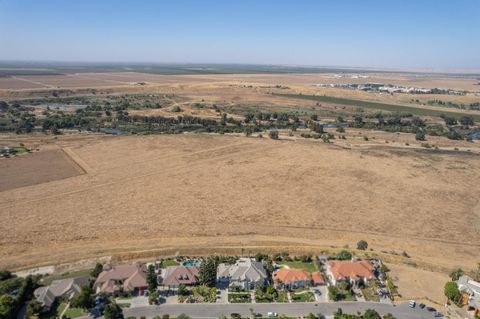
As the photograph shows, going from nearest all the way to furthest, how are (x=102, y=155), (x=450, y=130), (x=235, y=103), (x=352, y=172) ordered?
(x=352, y=172) < (x=102, y=155) < (x=450, y=130) < (x=235, y=103)

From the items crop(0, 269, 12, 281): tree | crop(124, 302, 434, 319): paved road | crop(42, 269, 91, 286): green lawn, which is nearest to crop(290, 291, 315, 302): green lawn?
crop(124, 302, 434, 319): paved road

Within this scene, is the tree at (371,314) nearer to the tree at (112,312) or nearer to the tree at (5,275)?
the tree at (112,312)

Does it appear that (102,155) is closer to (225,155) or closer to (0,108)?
(225,155)

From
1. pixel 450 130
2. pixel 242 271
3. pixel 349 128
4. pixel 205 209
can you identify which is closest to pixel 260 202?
pixel 205 209

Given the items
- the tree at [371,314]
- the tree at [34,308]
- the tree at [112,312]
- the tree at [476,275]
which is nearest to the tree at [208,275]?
the tree at [112,312]

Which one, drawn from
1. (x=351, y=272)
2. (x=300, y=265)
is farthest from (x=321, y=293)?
(x=300, y=265)

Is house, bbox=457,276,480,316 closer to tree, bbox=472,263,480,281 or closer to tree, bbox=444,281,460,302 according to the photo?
tree, bbox=444,281,460,302

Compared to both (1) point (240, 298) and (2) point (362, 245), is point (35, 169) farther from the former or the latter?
(2) point (362, 245)
